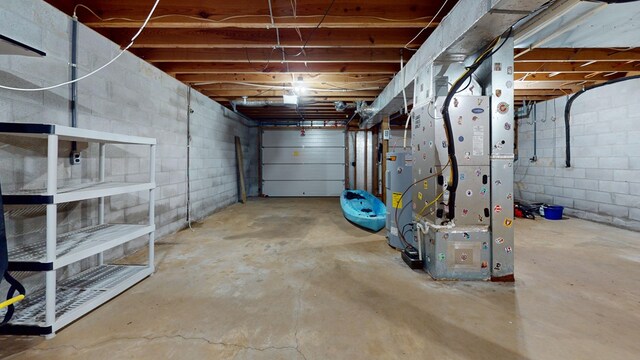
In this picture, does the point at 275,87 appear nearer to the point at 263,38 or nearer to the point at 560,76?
the point at 263,38

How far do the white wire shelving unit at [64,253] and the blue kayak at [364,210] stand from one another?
110 inches

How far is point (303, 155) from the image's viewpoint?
7949 mm

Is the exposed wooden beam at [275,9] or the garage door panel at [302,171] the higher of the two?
the exposed wooden beam at [275,9]

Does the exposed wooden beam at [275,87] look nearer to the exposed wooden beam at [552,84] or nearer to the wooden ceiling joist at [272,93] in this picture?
the wooden ceiling joist at [272,93]

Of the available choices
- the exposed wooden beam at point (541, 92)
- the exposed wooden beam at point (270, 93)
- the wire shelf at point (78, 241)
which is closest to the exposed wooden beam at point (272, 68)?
the exposed wooden beam at point (270, 93)

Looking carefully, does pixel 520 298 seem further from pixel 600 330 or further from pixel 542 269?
pixel 542 269

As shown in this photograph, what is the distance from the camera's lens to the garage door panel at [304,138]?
791 centimetres

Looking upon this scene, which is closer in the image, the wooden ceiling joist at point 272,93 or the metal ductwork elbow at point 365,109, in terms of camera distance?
the wooden ceiling joist at point 272,93

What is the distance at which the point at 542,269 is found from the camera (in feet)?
8.21

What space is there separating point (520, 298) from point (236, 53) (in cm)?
390

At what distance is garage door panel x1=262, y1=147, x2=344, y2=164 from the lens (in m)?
7.92

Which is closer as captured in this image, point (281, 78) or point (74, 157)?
point (74, 157)

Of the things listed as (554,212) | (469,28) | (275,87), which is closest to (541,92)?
(554,212)

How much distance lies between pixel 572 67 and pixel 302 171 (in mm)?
6187
